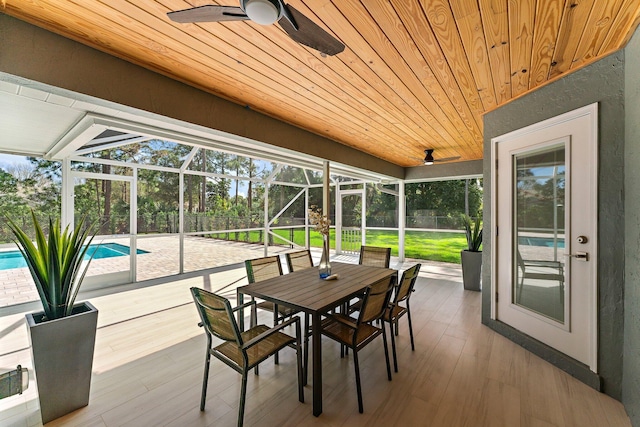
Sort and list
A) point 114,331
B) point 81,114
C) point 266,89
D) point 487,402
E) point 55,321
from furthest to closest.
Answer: point 114,331 < point 81,114 < point 266,89 < point 487,402 < point 55,321

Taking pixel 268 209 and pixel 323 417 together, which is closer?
pixel 323 417

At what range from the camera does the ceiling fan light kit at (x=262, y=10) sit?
43.6 inches

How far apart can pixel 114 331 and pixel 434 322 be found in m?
3.70

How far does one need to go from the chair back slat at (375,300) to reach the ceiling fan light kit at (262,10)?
5.39ft

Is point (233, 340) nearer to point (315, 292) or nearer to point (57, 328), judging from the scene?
point (315, 292)

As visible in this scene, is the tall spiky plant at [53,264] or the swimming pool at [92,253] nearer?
the tall spiky plant at [53,264]

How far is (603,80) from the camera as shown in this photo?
202 cm

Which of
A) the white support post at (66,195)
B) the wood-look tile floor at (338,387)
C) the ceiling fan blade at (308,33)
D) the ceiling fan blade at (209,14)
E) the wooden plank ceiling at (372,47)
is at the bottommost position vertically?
the wood-look tile floor at (338,387)

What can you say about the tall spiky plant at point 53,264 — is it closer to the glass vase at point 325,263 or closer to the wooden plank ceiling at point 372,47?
the wooden plank ceiling at point 372,47

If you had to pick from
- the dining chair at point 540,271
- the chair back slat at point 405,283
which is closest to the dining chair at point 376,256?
the chair back slat at point 405,283

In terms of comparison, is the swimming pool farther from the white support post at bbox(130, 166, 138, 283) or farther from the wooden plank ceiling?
the wooden plank ceiling

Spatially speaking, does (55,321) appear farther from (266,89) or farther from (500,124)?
(500,124)

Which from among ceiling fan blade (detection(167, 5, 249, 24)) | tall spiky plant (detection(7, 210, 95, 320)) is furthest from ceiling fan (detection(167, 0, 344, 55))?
tall spiky plant (detection(7, 210, 95, 320))

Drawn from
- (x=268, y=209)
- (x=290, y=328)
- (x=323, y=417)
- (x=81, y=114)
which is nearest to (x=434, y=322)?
(x=290, y=328)
